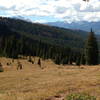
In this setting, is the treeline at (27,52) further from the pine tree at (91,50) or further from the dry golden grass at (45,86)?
the dry golden grass at (45,86)

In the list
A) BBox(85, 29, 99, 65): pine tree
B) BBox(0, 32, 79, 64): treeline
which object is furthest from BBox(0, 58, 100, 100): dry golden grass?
BBox(0, 32, 79, 64): treeline

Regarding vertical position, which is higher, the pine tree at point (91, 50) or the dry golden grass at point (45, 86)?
the pine tree at point (91, 50)

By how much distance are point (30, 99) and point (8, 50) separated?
142 metres

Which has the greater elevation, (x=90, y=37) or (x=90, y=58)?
(x=90, y=37)

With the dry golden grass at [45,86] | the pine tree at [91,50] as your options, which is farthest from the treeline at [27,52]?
the dry golden grass at [45,86]

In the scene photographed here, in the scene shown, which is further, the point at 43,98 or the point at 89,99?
the point at 43,98

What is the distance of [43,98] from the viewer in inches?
595

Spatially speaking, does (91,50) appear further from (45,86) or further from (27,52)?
(27,52)

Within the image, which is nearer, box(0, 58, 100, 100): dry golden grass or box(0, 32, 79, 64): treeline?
box(0, 58, 100, 100): dry golden grass

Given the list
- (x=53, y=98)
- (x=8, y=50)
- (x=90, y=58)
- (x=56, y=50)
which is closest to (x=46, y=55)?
(x=56, y=50)

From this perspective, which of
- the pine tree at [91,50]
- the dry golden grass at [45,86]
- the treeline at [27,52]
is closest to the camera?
the dry golden grass at [45,86]

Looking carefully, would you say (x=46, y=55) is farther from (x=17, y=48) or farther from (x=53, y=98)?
(x=53, y=98)

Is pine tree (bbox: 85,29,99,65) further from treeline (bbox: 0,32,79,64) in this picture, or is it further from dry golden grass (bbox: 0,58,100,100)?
dry golden grass (bbox: 0,58,100,100)

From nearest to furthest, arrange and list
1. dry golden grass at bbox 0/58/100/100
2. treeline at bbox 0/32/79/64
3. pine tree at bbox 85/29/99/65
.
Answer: dry golden grass at bbox 0/58/100/100, pine tree at bbox 85/29/99/65, treeline at bbox 0/32/79/64
